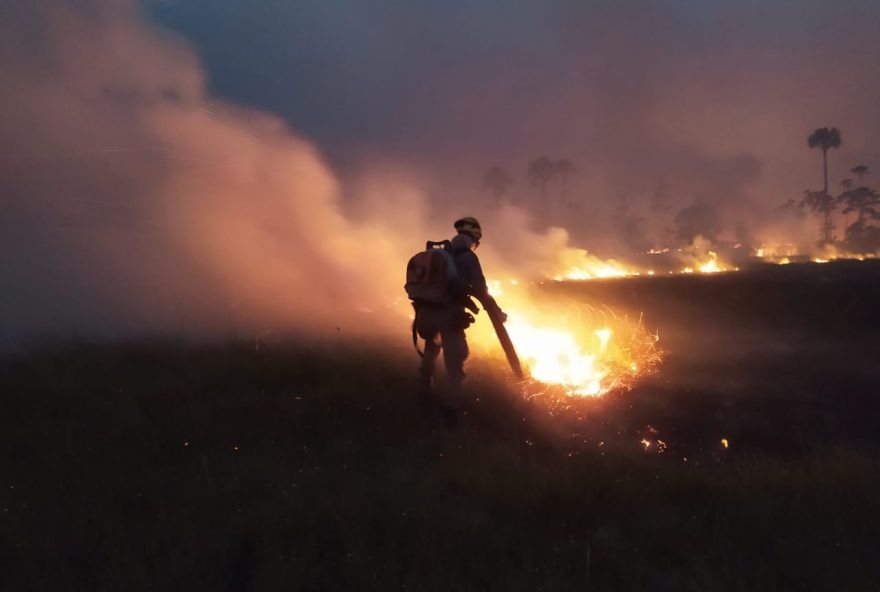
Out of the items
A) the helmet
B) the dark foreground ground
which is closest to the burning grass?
the dark foreground ground

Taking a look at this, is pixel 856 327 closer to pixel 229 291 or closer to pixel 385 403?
pixel 385 403

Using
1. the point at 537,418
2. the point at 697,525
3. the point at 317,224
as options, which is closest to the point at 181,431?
the point at 537,418

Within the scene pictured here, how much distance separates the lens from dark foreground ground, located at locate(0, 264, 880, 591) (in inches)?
141

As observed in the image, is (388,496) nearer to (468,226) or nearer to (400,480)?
(400,480)

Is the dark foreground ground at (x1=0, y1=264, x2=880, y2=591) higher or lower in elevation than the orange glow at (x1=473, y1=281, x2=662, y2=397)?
lower

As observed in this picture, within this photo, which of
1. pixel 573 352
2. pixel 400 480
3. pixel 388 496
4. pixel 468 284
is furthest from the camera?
pixel 573 352

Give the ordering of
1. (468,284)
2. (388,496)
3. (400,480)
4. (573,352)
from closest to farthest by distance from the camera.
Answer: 1. (388,496)
2. (400,480)
3. (468,284)
4. (573,352)

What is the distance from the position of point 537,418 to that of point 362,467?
7.54 feet

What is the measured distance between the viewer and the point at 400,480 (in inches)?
187

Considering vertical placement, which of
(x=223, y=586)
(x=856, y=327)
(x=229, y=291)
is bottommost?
(x=223, y=586)

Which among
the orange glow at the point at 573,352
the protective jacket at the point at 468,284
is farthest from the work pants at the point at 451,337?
the orange glow at the point at 573,352

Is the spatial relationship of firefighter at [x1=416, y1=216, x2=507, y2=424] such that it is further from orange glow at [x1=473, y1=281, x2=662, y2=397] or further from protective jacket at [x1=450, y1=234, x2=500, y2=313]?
orange glow at [x1=473, y1=281, x2=662, y2=397]

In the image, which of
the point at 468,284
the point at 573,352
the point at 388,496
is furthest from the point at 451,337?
the point at 573,352

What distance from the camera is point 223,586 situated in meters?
3.46
